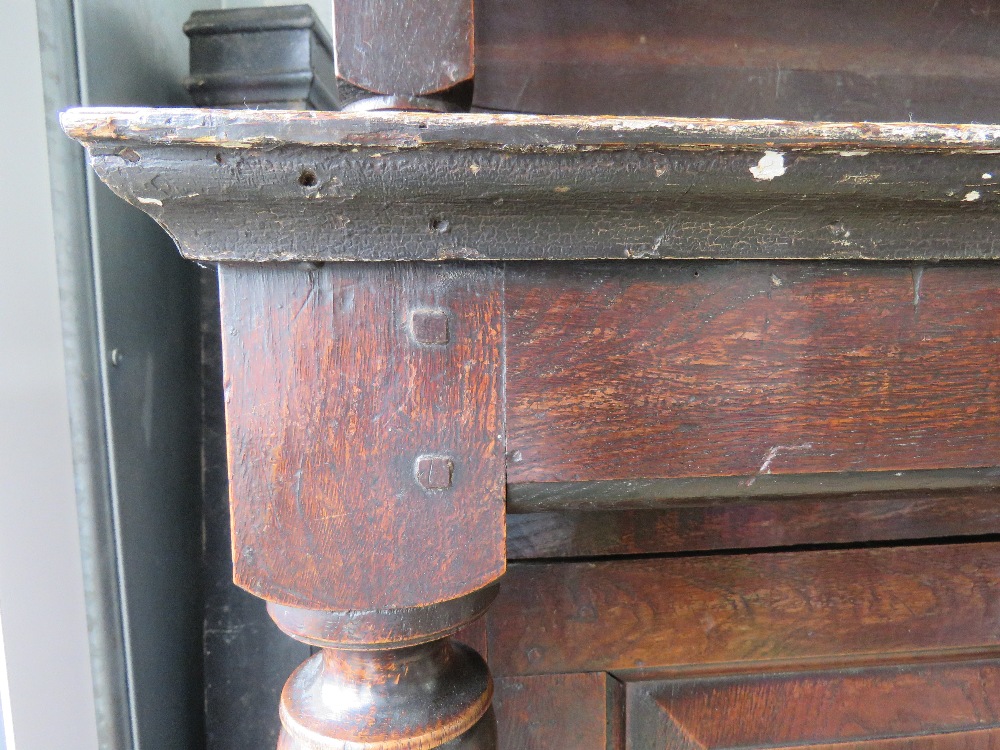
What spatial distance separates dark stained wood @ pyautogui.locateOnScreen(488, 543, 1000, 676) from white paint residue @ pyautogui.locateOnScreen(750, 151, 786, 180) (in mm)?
346

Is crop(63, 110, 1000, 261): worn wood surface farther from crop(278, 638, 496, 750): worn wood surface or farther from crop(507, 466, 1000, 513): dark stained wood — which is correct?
crop(278, 638, 496, 750): worn wood surface

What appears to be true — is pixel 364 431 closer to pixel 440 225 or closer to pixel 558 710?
pixel 440 225

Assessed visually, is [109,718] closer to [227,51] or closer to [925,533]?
[227,51]

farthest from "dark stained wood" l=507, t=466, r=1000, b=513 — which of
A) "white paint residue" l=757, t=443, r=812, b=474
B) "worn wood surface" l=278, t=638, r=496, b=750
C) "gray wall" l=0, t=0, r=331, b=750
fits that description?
"gray wall" l=0, t=0, r=331, b=750

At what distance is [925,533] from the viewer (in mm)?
553

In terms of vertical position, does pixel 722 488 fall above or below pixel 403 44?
below

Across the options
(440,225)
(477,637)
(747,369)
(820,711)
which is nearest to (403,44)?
(440,225)

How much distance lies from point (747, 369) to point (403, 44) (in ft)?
0.73

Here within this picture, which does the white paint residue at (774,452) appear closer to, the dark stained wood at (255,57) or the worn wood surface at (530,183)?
the worn wood surface at (530,183)

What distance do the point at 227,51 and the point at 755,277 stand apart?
1.59 ft

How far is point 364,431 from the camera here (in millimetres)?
→ 296

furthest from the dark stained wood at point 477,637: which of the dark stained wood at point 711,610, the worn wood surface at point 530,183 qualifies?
the worn wood surface at point 530,183

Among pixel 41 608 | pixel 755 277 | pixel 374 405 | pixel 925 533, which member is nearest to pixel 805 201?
pixel 755 277

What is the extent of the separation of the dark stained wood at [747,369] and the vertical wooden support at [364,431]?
0.9 inches
